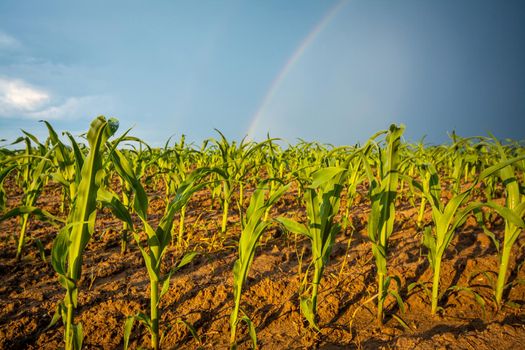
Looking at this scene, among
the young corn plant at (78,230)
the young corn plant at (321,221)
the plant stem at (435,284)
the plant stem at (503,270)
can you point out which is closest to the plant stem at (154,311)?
the young corn plant at (78,230)

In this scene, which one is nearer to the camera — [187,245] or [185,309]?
[185,309]

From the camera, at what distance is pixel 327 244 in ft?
5.17

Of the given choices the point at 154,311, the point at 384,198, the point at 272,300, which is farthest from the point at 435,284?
the point at 154,311

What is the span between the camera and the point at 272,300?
1918 millimetres

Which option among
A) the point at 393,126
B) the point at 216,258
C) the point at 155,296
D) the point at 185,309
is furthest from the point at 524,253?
the point at 155,296

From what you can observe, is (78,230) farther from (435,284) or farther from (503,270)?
(503,270)

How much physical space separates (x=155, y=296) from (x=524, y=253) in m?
2.94

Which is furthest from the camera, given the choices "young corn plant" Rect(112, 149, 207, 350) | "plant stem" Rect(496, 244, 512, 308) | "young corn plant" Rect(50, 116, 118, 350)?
"plant stem" Rect(496, 244, 512, 308)

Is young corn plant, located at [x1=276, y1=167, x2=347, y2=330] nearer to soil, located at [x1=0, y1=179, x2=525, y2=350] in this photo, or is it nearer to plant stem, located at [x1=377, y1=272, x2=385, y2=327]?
soil, located at [x1=0, y1=179, x2=525, y2=350]

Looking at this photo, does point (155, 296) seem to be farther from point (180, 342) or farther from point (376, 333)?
point (376, 333)

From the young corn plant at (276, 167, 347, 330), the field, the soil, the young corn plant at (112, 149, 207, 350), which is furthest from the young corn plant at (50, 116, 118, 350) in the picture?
the young corn plant at (276, 167, 347, 330)

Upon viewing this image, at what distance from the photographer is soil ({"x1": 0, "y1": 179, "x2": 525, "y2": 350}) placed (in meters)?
1.57

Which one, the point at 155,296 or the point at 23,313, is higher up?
the point at 155,296

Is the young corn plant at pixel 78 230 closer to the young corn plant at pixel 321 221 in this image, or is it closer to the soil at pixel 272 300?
the soil at pixel 272 300
